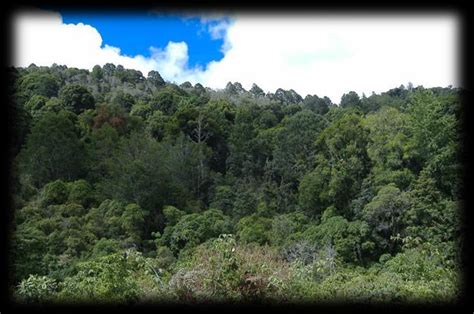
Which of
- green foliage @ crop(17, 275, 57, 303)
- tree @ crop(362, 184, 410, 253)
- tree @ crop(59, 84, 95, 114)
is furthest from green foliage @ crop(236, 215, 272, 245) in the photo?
green foliage @ crop(17, 275, 57, 303)

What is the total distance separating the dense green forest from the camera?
15867 mm

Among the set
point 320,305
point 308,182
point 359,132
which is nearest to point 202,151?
point 308,182

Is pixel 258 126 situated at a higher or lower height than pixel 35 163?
higher

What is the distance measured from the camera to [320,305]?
2.80 m

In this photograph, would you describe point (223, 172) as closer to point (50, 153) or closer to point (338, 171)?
point (338, 171)

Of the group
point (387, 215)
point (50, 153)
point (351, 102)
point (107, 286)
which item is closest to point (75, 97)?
point (50, 153)

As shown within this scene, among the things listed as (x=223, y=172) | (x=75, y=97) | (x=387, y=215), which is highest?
(x=75, y=97)

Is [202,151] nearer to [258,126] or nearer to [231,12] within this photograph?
[258,126]

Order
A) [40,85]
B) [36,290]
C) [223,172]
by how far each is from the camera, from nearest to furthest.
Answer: [36,290] → [40,85] → [223,172]

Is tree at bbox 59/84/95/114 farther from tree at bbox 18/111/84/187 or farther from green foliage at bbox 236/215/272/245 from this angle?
green foliage at bbox 236/215/272/245

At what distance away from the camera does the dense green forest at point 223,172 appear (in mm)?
15867

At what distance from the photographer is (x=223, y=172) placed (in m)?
23.2

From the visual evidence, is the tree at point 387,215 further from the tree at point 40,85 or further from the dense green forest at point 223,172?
the tree at point 40,85

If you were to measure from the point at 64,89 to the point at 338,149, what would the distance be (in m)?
11.5
